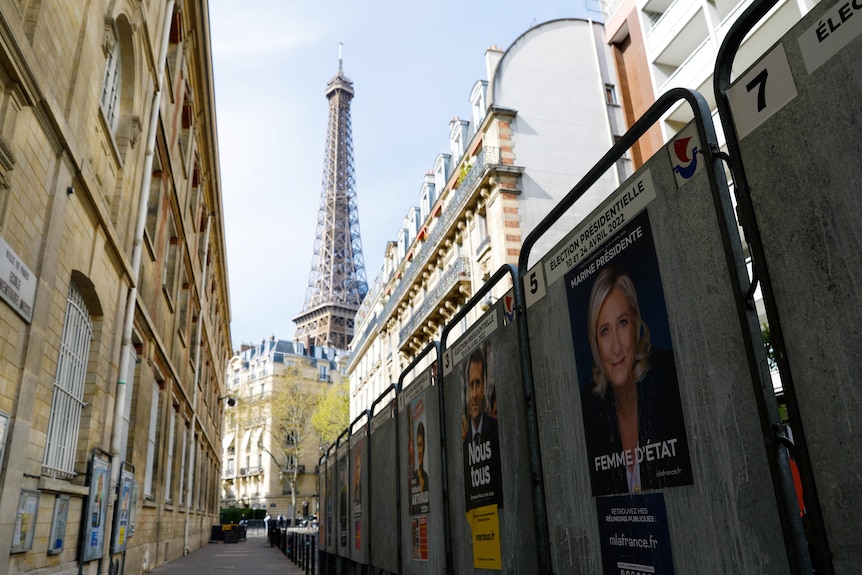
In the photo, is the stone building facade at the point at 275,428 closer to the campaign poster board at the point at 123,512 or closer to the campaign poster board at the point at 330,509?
the campaign poster board at the point at 123,512

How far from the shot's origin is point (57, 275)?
8.07 m

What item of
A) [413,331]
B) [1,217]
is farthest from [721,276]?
[413,331]

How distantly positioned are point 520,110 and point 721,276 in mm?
24937

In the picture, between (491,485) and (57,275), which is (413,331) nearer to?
(57,275)

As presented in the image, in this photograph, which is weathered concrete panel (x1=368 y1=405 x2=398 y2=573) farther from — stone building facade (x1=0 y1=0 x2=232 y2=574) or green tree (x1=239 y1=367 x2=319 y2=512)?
green tree (x1=239 y1=367 x2=319 y2=512)

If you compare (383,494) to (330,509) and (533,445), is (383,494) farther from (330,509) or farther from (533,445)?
(330,509)

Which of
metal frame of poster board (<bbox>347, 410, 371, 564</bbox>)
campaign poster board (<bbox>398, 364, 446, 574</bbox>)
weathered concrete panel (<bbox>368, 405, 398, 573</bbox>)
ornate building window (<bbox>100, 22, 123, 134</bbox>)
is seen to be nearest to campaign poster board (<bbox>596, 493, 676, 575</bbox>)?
campaign poster board (<bbox>398, 364, 446, 574</bbox>)

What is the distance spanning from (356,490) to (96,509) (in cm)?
459

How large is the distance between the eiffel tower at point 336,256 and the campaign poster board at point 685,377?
112401 mm

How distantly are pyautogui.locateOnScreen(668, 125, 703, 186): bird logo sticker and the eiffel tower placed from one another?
113m

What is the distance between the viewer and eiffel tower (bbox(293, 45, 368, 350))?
11556 centimetres

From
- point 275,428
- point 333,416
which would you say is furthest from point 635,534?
point 275,428

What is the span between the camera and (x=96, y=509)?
9.68m

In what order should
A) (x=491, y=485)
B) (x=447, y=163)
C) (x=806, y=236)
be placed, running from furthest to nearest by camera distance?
(x=447, y=163) → (x=491, y=485) → (x=806, y=236)
